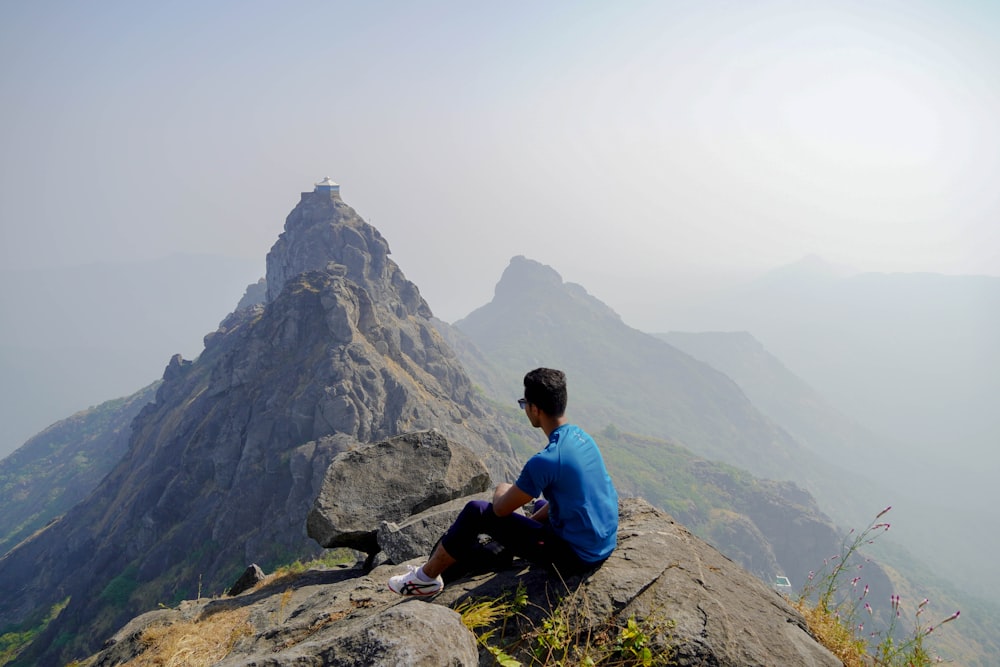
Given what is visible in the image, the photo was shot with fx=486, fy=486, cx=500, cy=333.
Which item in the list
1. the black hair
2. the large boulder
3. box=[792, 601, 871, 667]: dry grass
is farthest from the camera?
the large boulder

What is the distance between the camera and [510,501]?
586cm

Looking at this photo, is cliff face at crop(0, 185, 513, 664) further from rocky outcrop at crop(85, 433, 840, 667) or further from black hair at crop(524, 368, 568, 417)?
black hair at crop(524, 368, 568, 417)

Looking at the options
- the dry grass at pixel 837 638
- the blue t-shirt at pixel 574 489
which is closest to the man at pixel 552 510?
the blue t-shirt at pixel 574 489

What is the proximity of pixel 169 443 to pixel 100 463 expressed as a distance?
2882 inches

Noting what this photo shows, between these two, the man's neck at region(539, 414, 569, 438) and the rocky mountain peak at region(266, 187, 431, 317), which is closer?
the man's neck at region(539, 414, 569, 438)

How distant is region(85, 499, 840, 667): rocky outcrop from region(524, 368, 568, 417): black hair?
81.1 inches

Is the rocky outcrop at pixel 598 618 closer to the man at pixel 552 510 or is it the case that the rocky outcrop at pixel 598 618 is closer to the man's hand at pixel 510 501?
the man at pixel 552 510

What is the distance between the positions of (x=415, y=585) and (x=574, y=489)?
267cm

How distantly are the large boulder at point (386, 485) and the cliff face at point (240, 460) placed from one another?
161 feet

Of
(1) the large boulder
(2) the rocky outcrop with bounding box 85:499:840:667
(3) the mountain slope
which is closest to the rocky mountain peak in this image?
(3) the mountain slope

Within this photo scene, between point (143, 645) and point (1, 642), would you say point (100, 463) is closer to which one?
point (1, 642)

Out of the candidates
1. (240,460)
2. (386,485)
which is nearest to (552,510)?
(386,485)

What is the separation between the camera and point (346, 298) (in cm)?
7894

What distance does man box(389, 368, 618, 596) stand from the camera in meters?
5.70
